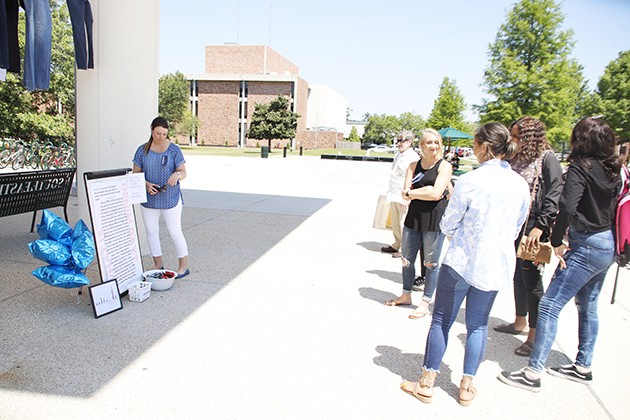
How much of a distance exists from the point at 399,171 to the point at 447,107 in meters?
39.9

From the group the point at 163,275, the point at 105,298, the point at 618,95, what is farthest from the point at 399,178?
the point at 618,95

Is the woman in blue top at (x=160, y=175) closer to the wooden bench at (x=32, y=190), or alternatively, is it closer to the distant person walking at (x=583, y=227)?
the wooden bench at (x=32, y=190)

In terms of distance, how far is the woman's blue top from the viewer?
5109 mm

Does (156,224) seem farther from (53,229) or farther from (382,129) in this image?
(382,129)

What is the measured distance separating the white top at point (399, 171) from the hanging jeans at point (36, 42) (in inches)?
178

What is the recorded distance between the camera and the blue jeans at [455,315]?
303 cm

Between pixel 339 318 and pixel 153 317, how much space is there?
5.66 ft

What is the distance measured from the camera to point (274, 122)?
5191 centimetres

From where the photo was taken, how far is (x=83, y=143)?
19.6 feet

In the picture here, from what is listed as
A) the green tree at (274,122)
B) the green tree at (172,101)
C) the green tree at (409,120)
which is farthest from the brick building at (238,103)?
the green tree at (409,120)

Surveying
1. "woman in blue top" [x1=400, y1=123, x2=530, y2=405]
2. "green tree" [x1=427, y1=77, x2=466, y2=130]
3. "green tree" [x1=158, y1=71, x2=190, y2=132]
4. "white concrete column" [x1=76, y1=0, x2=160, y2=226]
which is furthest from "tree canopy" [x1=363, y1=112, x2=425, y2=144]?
"woman in blue top" [x1=400, y1=123, x2=530, y2=405]

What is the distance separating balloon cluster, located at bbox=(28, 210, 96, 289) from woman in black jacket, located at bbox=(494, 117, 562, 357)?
12.6 ft

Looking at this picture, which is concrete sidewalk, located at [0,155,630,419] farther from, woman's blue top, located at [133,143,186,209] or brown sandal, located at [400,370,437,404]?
woman's blue top, located at [133,143,186,209]

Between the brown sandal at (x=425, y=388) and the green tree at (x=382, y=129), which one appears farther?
the green tree at (x=382, y=129)
